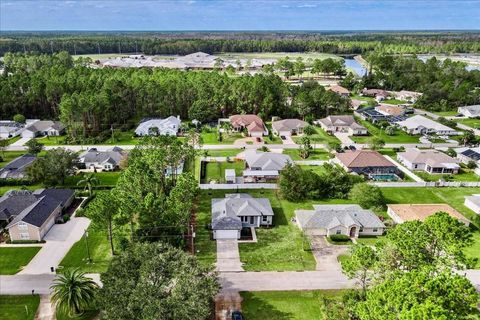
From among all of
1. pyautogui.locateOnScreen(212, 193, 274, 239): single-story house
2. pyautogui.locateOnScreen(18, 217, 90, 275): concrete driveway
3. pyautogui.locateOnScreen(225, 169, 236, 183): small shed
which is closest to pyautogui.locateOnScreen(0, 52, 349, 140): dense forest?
pyautogui.locateOnScreen(225, 169, 236, 183): small shed

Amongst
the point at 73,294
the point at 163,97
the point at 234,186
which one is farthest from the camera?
the point at 163,97

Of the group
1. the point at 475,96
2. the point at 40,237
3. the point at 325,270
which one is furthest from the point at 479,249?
the point at 475,96

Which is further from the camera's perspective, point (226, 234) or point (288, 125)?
point (288, 125)

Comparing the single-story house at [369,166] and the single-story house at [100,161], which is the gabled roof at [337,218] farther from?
the single-story house at [100,161]

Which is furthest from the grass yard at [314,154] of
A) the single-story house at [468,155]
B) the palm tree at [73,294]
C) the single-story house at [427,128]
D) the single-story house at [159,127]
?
the palm tree at [73,294]

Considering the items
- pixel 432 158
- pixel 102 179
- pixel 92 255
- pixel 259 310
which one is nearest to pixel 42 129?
pixel 102 179

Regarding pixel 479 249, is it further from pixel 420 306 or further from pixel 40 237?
pixel 40 237

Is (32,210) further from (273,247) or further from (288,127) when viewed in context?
(288,127)
